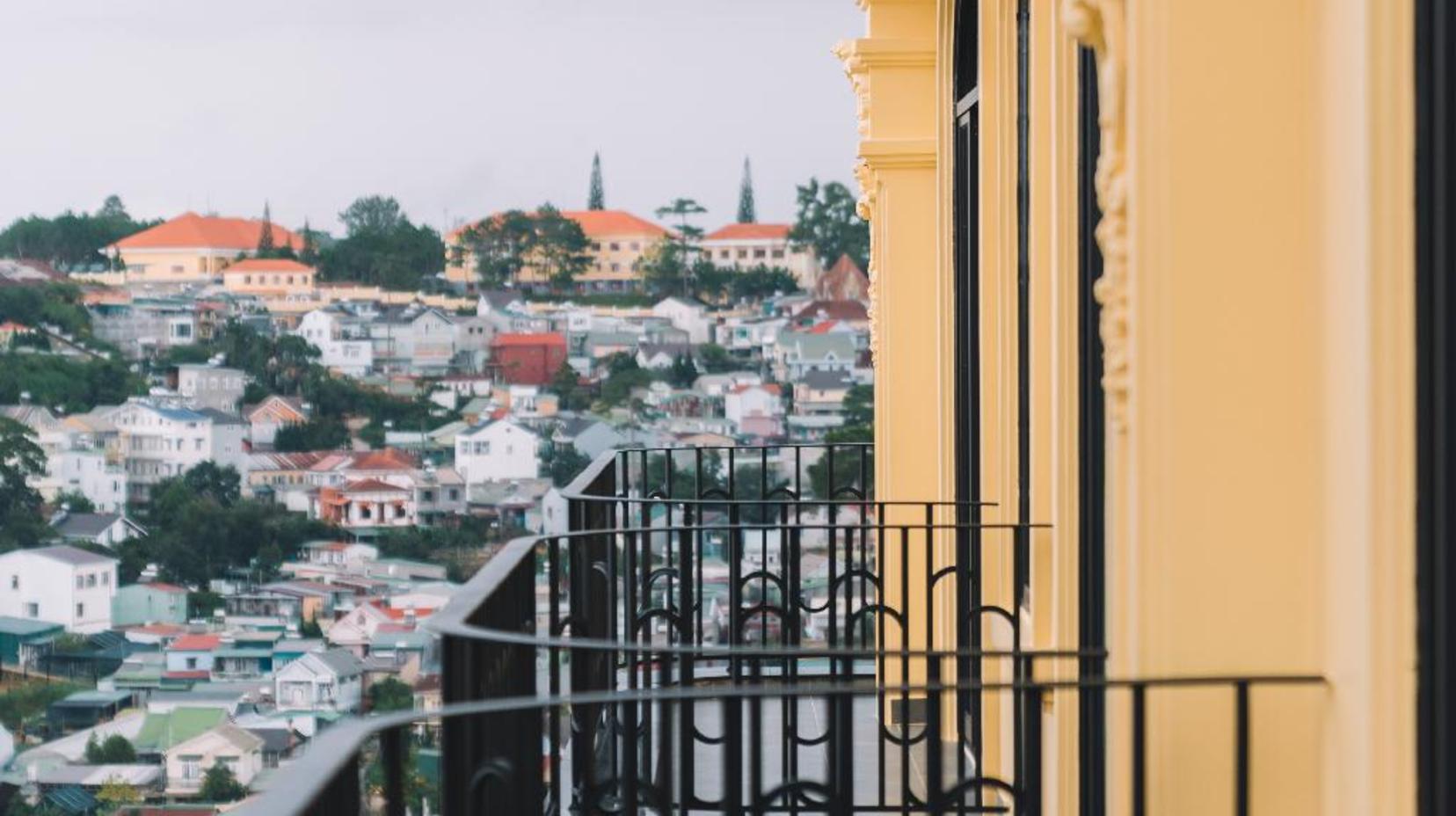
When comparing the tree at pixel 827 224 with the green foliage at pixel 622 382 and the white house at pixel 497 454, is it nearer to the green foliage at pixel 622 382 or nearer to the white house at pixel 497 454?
the green foliage at pixel 622 382

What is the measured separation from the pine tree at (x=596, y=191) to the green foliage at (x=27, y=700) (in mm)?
23136

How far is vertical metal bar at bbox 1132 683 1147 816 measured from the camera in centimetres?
325

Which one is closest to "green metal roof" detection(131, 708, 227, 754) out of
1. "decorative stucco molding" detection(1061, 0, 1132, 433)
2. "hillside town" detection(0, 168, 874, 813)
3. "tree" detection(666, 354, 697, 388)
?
"hillside town" detection(0, 168, 874, 813)

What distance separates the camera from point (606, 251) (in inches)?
2559

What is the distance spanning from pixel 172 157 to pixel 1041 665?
70425mm

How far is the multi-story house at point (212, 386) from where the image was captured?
57125mm

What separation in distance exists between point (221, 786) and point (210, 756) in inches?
86.0

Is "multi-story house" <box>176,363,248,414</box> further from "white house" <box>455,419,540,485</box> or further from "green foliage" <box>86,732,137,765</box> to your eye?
"green foliage" <box>86,732,137,765</box>

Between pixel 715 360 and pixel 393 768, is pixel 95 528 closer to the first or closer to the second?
pixel 715 360

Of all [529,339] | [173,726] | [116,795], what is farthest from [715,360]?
[116,795]

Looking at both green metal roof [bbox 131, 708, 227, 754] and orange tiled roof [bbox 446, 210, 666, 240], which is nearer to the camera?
green metal roof [bbox 131, 708, 227, 754]

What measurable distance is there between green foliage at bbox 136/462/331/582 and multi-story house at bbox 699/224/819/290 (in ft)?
51.9

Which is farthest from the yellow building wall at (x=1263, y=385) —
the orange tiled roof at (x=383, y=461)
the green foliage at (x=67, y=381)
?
the green foliage at (x=67, y=381)

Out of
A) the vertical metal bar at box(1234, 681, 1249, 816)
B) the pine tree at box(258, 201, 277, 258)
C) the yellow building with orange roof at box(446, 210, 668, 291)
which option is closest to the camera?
the vertical metal bar at box(1234, 681, 1249, 816)
